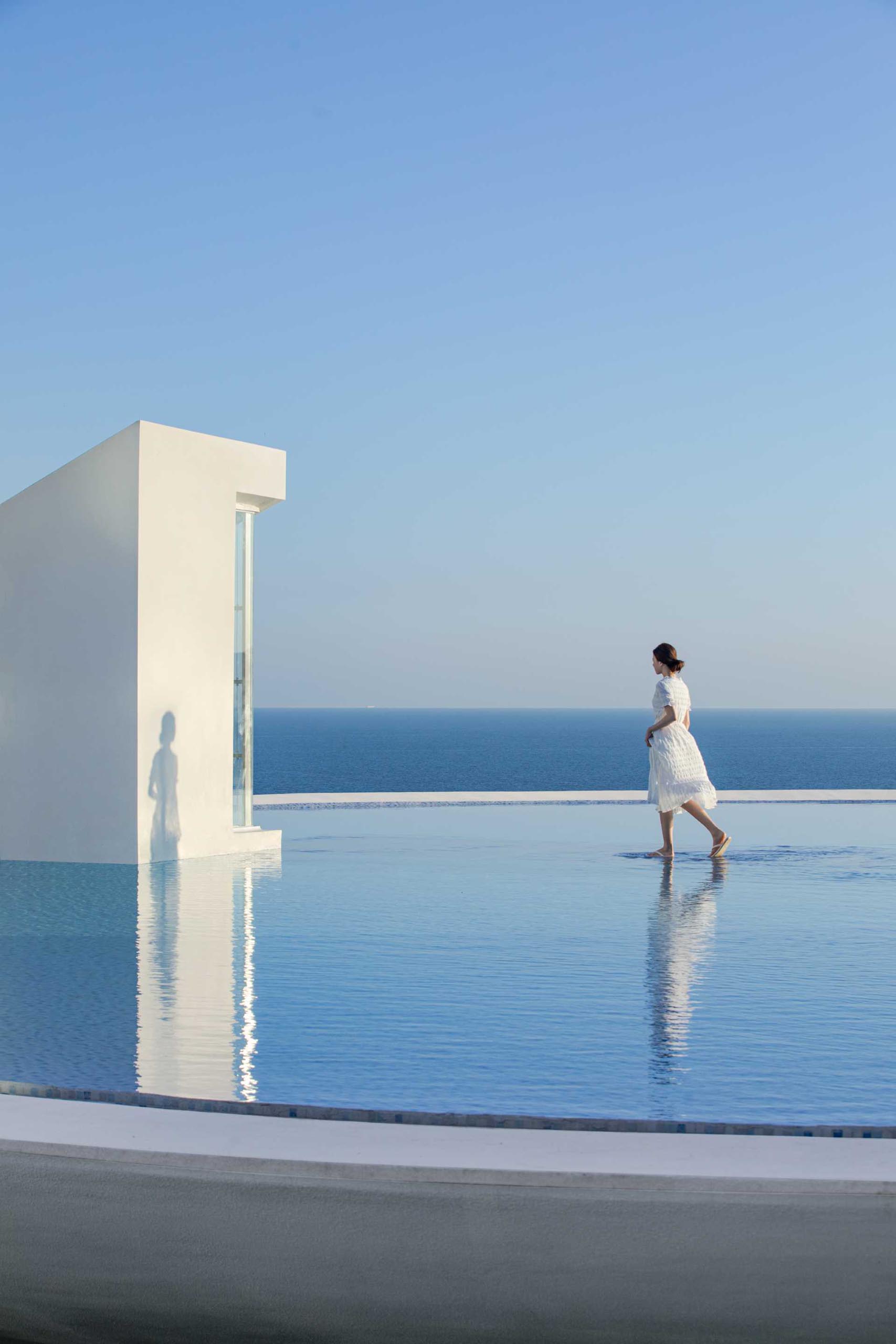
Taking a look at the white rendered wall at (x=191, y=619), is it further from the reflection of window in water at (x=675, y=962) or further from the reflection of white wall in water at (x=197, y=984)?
the reflection of window in water at (x=675, y=962)

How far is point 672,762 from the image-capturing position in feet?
30.3

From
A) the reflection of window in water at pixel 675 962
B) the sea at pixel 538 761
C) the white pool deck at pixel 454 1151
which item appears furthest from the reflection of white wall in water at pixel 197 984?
the sea at pixel 538 761

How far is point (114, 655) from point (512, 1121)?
6355 mm

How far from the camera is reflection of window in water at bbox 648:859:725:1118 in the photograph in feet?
12.7

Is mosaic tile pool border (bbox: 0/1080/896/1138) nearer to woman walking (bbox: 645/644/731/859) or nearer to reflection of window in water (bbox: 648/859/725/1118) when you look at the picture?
reflection of window in water (bbox: 648/859/725/1118)

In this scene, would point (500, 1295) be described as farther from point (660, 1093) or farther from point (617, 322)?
point (617, 322)

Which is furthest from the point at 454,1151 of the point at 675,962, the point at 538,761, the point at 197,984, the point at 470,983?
the point at 538,761

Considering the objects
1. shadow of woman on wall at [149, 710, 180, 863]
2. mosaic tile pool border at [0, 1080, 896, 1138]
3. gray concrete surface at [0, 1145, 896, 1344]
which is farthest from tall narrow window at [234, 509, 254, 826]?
gray concrete surface at [0, 1145, 896, 1344]

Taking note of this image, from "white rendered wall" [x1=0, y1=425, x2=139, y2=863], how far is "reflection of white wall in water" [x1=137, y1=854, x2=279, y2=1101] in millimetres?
768

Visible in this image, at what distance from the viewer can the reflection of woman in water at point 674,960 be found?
3.93 meters

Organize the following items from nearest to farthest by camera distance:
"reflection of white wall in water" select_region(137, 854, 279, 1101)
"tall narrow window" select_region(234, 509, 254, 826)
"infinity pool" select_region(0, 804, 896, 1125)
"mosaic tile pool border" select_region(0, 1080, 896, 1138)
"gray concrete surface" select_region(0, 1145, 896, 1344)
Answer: "gray concrete surface" select_region(0, 1145, 896, 1344), "mosaic tile pool border" select_region(0, 1080, 896, 1138), "infinity pool" select_region(0, 804, 896, 1125), "reflection of white wall in water" select_region(137, 854, 279, 1101), "tall narrow window" select_region(234, 509, 254, 826)

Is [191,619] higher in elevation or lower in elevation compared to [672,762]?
higher

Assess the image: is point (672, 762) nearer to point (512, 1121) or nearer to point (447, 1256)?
point (512, 1121)

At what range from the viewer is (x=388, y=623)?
6681 centimetres
